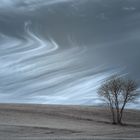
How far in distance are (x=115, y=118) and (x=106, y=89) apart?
Result: 6.39m

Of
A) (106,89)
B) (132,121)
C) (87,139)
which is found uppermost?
(106,89)

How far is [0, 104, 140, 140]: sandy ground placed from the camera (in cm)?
3256

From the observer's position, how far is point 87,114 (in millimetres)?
75000

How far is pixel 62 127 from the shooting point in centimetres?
4703

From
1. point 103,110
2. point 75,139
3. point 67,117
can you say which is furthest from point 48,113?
point 75,139

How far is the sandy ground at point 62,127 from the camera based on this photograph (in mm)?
32562

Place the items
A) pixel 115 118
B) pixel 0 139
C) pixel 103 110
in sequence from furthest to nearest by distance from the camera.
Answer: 1. pixel 103 110
2. pixel 115 118
3. pixel 0 139

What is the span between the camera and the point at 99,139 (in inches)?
1088

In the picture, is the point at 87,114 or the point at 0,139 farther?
the point at 87,114

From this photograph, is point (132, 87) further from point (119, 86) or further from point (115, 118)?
point (115, 118)

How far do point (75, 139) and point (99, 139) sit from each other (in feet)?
5.29

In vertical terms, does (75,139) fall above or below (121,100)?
below

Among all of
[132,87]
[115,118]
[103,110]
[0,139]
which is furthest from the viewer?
[103,110]

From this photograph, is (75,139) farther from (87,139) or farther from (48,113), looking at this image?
(48,113)
